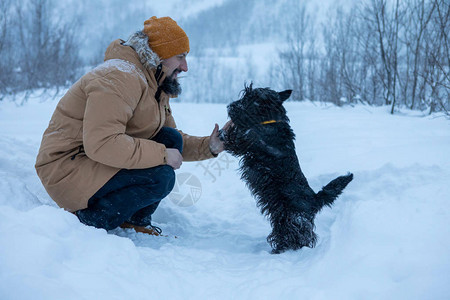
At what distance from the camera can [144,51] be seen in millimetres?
1770

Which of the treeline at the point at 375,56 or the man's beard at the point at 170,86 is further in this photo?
the treeline at the point at 375,56

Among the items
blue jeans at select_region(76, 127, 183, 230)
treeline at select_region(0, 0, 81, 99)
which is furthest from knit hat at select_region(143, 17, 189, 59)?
treeline at select_region(0, 0, 81, 99)

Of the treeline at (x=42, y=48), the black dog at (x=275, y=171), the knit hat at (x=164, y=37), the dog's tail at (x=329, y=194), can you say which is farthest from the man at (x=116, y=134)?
the treeline at (x=42, y=48)

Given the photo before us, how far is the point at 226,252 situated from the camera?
6.41 ft

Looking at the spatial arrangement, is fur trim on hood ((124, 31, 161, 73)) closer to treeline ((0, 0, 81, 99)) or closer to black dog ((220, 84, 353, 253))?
black dog ((220, 84, 353, 253))

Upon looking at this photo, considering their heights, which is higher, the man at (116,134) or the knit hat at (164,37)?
the knit hat at (164,37)

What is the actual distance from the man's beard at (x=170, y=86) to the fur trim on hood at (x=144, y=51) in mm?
156

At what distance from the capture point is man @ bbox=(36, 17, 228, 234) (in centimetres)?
158

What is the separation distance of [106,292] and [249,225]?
5.36ft

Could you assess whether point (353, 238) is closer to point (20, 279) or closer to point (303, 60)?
point (20, 279)

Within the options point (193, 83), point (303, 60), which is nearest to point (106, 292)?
point (303, 60)

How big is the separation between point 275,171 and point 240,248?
607 millimetres

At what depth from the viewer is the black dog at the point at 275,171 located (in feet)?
6.48

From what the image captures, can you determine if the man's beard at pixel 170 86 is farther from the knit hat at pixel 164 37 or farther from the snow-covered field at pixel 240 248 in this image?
the snow-covered field at pixel 240 248
